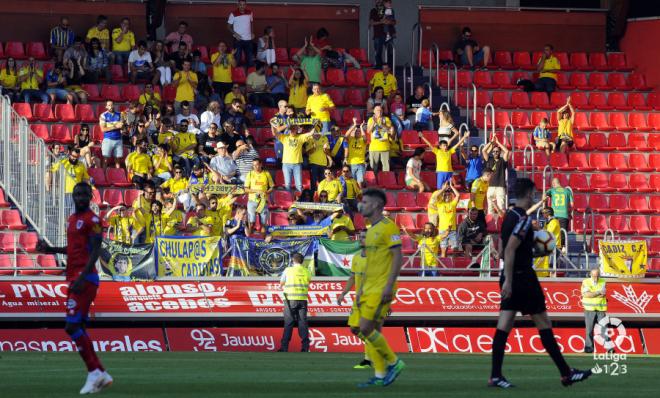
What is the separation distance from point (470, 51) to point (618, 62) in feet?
14.8

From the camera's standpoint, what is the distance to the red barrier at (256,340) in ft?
80.3

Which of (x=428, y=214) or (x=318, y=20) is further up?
(x=318, y=20)

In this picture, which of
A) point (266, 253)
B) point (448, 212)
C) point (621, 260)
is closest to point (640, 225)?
point (621, 260)

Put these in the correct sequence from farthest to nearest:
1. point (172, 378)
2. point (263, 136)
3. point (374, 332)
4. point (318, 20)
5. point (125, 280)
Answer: point (318, 20) < point (263, 136) < point (125, 280) < point (172, 378) < point (374, 332)

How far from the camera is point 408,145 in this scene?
101ft

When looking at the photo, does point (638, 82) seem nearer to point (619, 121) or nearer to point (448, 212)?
point (619, 121)

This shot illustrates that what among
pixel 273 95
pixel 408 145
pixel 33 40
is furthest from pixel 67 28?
pixel 408 145

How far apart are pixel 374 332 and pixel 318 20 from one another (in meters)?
24.6

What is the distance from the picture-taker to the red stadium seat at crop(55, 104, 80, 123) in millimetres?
29703

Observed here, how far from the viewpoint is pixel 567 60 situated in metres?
36.2

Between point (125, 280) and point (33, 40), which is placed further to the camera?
point (33, 40)

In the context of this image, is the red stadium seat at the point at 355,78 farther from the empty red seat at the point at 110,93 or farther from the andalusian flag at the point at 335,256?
the andalusian flag at the point at 335,256

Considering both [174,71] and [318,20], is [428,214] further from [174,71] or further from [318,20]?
[318,20]

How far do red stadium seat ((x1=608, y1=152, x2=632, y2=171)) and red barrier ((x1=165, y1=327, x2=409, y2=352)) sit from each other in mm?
9705
